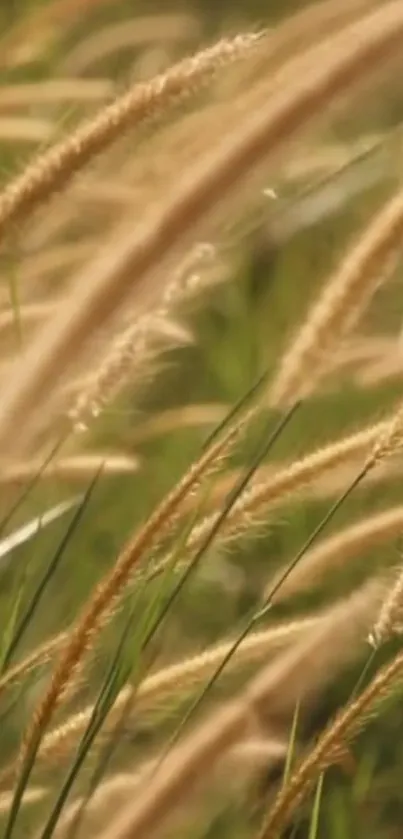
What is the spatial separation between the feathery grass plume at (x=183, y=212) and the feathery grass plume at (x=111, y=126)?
46 millimetres

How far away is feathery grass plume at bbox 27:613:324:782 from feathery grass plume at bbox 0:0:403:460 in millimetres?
133

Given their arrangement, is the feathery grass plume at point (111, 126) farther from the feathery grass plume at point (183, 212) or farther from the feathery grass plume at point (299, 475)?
the feathery grass plume at point (299, 475)

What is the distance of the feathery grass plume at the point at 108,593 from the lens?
1.20ft

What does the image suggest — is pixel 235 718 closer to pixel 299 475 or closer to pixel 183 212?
pixel 299 475

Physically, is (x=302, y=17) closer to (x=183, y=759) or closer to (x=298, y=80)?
(x=298, y=80)

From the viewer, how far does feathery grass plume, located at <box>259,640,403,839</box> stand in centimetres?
38

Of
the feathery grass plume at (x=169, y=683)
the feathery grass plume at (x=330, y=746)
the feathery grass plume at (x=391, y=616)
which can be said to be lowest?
the feathery grass plume at (x=330, y=746)

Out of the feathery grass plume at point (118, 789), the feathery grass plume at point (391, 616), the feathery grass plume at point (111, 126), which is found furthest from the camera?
the feathery grass plume at point (118, 789)

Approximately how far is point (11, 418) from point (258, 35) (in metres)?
0.13

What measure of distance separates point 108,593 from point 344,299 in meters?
0.12

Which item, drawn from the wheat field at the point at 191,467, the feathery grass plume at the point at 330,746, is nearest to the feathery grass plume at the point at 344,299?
the wheat field at the point at 191,467

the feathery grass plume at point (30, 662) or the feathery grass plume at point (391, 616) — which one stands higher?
the feathery grass plume at point (30, 662)

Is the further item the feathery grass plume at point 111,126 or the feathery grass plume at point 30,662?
the feathery grass plume at point 30,662

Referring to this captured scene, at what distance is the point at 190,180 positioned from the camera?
37 centimetres
